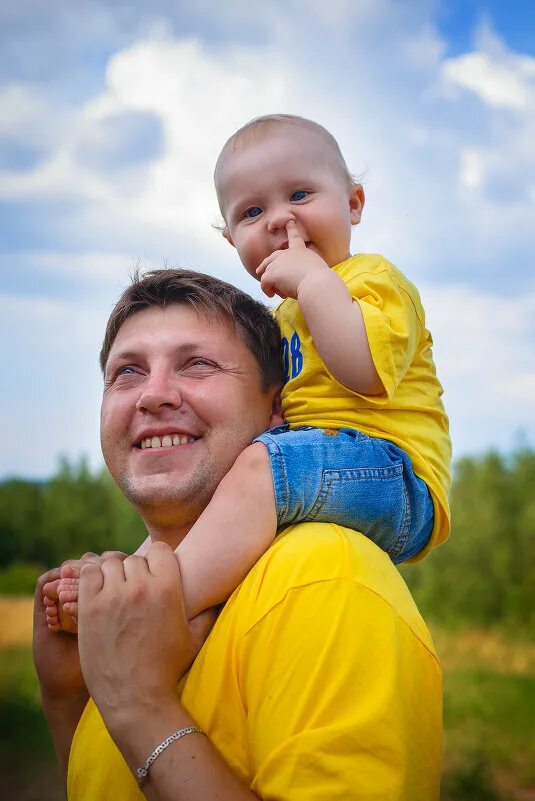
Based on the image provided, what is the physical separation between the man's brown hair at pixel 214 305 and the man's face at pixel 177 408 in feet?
0.09

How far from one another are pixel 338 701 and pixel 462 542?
18165mm

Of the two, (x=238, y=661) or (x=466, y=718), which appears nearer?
(x=238, y=661)

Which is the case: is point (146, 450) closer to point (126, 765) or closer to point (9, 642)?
point (126, 765)

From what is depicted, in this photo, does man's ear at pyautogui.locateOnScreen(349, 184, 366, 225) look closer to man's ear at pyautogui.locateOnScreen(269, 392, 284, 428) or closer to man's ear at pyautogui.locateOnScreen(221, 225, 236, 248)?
man's ear at pyautogui.locateOnScreen(221, 225, 236, 248)

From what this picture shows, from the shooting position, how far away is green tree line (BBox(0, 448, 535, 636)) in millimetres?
18594

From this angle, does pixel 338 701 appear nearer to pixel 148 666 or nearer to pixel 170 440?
pixel 148 666

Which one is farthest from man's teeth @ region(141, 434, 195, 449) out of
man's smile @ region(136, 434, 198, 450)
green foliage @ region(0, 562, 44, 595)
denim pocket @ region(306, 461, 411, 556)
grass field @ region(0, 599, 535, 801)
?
grass field @ region(0, 599, 535, 801)

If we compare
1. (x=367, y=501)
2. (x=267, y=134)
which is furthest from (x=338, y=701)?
(x=267, y=134)

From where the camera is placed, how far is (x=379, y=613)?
167cm

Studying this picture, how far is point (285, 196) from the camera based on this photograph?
240cm

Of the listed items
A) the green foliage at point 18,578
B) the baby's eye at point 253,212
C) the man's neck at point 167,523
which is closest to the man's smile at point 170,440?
the man's neck at point 167,523

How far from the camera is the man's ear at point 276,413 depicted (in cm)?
236

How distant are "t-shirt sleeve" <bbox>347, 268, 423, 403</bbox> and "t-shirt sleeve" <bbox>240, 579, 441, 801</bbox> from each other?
0.60m

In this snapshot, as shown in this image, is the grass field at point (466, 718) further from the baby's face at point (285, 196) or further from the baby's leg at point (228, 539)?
the baby's leg at point (228, 539)
